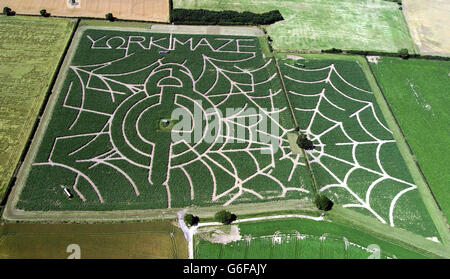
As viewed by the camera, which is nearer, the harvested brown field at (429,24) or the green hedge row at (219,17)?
the green hedge row at (219,17)

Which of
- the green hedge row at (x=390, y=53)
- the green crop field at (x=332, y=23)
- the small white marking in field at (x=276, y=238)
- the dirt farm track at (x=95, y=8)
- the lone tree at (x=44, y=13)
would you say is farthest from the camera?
the green crop field at (x=332, y=23)

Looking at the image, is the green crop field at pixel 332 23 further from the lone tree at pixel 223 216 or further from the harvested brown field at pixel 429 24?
the lone tree at pixel 223 216

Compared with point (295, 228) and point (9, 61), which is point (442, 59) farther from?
point (9, 61)

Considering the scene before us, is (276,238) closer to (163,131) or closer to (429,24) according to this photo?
(163,131)

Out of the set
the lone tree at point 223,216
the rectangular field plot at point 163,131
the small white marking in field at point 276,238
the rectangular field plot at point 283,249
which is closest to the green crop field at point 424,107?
the rectangular field plot at point 283,249

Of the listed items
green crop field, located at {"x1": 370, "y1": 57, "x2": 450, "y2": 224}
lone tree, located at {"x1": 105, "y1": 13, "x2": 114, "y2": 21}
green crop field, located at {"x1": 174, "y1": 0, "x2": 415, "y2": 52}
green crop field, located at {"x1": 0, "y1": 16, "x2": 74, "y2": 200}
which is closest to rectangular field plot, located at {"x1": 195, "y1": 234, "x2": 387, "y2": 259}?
green crop field, located at {"x1": 370, "y1": 57, "x2": 450, "y2": 224}

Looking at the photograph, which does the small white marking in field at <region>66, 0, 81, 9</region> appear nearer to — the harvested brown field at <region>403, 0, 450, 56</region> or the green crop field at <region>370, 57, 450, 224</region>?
the green crop field at <region>370, 57, 450, 224</region>

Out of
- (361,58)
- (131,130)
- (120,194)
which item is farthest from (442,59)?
(120,194)

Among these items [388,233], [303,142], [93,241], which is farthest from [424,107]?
[93,241]
